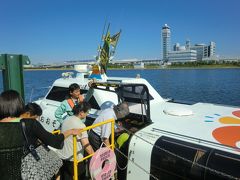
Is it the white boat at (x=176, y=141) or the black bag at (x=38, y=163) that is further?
the white boat at (x=176, y=141)

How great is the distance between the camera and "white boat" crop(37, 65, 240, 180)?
9.80 feet

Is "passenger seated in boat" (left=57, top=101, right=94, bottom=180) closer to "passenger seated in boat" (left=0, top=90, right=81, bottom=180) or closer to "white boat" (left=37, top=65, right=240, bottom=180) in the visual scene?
"white boat" (left=37, top=65, right=240, bottom=180)

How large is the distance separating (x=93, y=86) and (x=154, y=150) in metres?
1.98

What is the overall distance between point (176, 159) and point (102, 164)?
113 cm

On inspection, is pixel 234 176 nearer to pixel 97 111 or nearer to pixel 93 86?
pixel 93 86

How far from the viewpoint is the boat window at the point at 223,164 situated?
9.02ft

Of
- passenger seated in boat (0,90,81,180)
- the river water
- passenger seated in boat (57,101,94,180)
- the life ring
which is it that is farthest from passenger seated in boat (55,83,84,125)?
the river water

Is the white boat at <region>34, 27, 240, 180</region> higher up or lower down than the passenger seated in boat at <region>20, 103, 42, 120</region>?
lower down

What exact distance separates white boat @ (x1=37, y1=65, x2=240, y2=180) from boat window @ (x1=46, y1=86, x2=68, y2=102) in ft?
5.20

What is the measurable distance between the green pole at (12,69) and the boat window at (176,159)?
3397 mm

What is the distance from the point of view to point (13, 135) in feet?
7.53

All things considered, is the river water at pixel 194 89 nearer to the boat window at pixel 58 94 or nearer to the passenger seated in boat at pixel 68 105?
the boat window at pixel 58 94

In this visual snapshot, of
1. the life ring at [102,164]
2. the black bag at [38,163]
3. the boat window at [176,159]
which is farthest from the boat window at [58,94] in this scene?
the black bag at [38,163]

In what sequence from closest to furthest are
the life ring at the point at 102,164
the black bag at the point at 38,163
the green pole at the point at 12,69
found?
the black bag at the point at 38,163 → the life ring at the point at 102,164 → the green pole at the point at 12,69
